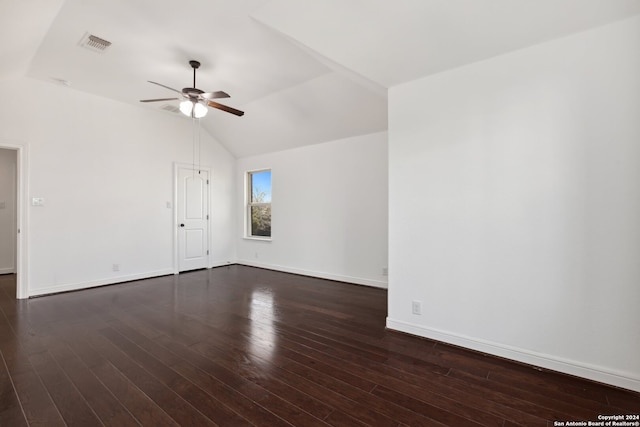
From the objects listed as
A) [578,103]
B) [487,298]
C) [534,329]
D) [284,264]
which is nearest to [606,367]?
[534,329]

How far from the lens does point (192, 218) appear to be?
5.96m

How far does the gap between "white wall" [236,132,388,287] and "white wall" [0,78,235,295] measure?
1935 millimetres

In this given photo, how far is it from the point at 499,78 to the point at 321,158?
3.27 m

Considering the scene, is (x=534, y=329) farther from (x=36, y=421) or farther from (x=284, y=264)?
(x=284, y=264)

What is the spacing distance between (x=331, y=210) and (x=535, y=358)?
3.50 m

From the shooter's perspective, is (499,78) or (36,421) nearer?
(36,421)

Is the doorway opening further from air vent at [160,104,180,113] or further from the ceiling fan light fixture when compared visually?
the ceiling fan light fixture

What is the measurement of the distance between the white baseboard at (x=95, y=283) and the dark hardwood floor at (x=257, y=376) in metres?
0.65

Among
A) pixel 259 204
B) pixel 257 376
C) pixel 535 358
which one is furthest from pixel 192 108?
pixel 535 358

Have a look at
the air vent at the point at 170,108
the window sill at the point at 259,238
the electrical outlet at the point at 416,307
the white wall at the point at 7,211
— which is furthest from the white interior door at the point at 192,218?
the electrical outlet at the point at 416,307

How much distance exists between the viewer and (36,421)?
164 centimetres

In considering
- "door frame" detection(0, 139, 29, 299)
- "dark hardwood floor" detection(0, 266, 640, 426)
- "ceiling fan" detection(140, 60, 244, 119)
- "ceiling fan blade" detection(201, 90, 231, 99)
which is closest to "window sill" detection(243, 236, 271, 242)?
"dark hardwood floor" detection(0, 266, 640, 426)

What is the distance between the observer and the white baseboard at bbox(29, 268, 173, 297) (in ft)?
13.7

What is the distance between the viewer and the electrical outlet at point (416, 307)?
281 cm
